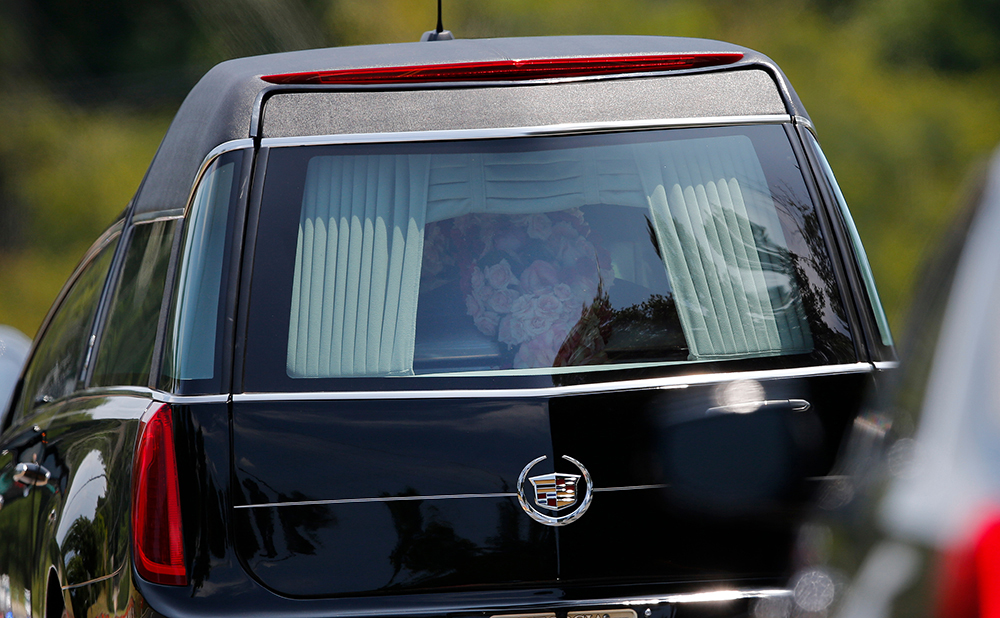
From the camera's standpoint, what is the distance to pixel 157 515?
259 cm

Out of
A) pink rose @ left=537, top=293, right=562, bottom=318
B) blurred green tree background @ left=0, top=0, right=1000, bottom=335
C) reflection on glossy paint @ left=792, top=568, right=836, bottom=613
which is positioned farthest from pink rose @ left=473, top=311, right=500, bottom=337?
blurred green tree background @ left=0, top=0, right=1000, bottom=335

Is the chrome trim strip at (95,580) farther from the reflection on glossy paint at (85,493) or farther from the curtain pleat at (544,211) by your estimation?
the curtain pleat at (544,211)

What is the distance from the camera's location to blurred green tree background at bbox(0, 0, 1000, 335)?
22.8 meters

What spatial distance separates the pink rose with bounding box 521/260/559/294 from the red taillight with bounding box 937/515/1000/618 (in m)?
1.62

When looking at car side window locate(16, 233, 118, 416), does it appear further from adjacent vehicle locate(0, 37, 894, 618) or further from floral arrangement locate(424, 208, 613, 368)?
floral arrangement locate(424, 208, 613, 368)

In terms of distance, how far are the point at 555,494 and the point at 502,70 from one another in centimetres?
105

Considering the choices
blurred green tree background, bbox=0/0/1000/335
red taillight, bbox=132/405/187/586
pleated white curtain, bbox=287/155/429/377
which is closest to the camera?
red taillight, bbox=132/405/187/586

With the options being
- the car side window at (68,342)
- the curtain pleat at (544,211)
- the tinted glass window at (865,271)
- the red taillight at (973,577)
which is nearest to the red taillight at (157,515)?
the curtain pleat at (544,211)

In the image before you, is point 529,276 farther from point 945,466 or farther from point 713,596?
point 945,466

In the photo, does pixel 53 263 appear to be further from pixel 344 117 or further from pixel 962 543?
pixel 962 543

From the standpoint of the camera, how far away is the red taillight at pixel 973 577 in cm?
118

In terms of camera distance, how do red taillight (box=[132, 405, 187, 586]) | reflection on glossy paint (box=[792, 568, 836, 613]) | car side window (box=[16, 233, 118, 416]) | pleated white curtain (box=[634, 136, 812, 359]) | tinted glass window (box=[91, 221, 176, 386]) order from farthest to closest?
1. car side window (box=[16, 233, 118, 416])
2. tinted glass window (box=[91, 221, 176, 386])
3. pleated white curtain (box=[634, 136, 812, 359])
4. red taillight (box=[132, 405, 187, 586])
5. reflection on glossy paint (box=[792, 568, 836, 613])

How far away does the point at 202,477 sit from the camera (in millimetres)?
2584

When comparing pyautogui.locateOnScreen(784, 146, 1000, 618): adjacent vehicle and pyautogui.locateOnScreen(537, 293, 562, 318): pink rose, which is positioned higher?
pyautogui.locateOnScreen(537, 293, 562, 318): pink rose
